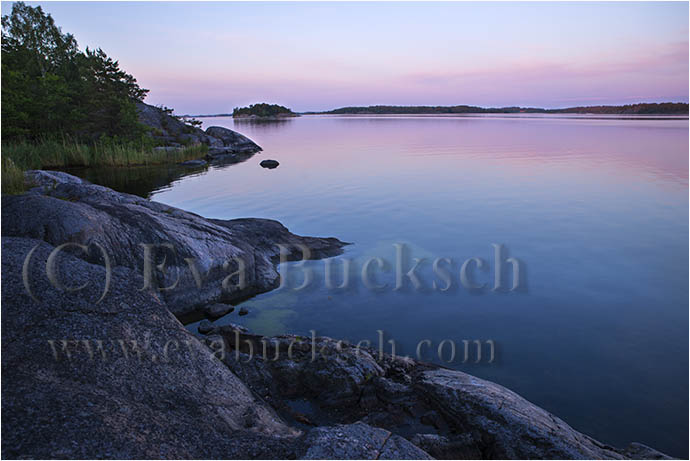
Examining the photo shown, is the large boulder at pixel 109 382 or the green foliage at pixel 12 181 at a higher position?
the green foliage at pixel 12 181

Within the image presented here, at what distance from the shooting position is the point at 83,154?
103ft

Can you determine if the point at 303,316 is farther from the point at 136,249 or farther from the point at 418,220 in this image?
the point at 418,220

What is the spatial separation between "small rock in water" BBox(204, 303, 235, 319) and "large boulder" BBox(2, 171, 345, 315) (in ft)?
0.85

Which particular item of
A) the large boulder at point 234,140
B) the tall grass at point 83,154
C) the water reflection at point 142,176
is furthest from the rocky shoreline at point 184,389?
the large boulder at point 234,140

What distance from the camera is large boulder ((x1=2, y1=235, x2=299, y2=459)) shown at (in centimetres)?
362

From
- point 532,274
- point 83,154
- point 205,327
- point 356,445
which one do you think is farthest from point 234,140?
point 356,445

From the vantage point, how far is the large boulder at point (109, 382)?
3.62m

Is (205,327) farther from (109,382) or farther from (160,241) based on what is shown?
(109,382)

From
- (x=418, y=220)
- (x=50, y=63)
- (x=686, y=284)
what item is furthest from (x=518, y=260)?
(x=50, y=63)

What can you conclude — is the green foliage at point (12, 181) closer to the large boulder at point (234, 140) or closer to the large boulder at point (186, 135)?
the large boulder at point (186, 135)

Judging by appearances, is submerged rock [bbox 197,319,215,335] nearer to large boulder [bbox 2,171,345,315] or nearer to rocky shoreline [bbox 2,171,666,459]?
large boulder [bbox 2,171,345,315]

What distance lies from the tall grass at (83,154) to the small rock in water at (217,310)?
21.3 m

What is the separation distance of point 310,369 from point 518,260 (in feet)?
32.6

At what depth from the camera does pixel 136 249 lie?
28.7ft
